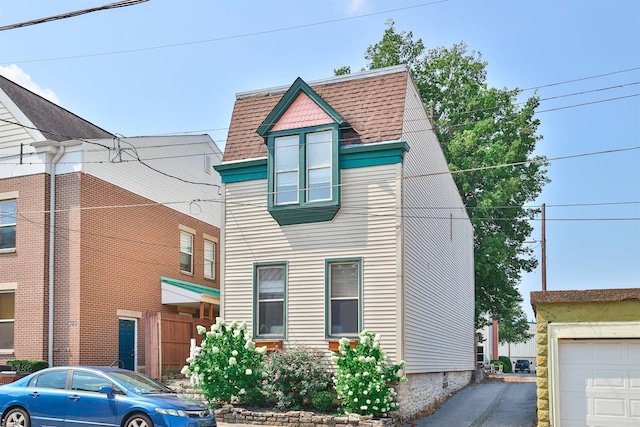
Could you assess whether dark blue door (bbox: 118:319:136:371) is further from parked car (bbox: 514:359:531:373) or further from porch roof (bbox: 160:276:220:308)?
parked car (bbox: 514:359:531:373)

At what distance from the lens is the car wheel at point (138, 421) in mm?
12758

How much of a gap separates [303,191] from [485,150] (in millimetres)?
17127

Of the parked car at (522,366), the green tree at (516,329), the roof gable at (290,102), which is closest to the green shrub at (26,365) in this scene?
the roof gable at (290,102)

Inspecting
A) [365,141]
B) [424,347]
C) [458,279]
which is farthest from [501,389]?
[365,141]

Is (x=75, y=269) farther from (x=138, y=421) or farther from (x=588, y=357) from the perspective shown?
(x=588, y=357)

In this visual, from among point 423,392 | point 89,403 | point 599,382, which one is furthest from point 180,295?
point 599,382

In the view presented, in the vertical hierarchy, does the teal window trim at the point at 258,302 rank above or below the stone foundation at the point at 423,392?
above

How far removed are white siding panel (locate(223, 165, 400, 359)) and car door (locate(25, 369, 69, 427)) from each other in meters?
5.75

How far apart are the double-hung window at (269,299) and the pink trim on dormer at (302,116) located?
11.9 ft

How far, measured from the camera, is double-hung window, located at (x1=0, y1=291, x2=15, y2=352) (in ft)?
72.3

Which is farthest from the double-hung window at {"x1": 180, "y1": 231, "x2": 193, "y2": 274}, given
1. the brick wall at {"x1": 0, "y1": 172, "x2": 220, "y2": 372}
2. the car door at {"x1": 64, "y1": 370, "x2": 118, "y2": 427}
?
the car door at {"x1": 64, "y1": 370, "x2": 118, "y2": 427}

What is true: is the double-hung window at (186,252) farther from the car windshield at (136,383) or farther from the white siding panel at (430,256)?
the car windshield at (136,383)

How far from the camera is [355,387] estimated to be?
1576cm

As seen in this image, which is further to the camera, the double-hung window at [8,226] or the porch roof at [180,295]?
the porch roof at [180,295]
